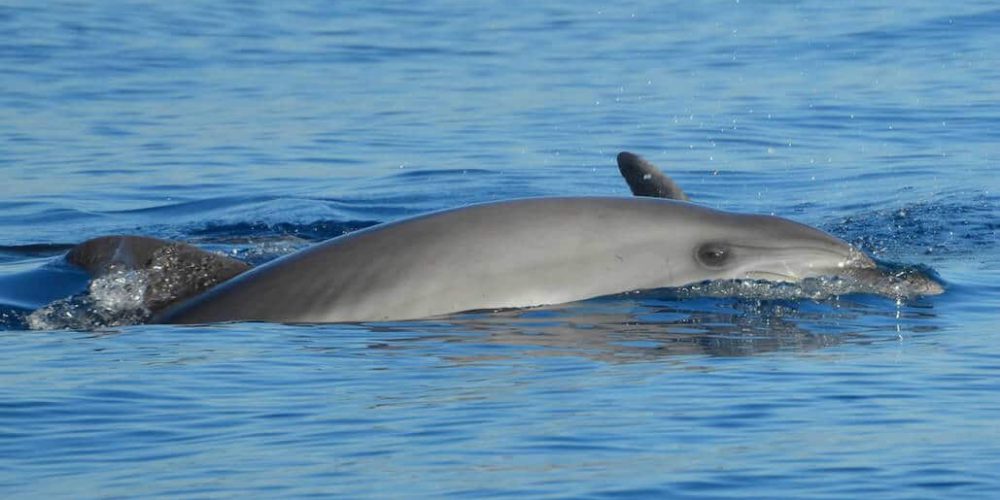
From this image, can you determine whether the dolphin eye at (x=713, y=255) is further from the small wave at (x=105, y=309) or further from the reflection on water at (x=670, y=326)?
the small wave at (x=105, y=309)

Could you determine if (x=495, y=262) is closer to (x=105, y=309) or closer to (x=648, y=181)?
(x=648, y=181)

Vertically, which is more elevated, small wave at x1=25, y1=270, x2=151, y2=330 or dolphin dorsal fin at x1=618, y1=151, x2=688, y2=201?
dolphin dorsal fin at x1=618, y1=151, x2=688, y2=201

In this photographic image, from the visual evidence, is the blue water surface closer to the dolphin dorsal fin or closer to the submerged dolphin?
the submerged dolphin

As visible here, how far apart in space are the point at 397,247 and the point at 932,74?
78.3ft

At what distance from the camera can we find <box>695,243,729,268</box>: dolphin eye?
41.3ft

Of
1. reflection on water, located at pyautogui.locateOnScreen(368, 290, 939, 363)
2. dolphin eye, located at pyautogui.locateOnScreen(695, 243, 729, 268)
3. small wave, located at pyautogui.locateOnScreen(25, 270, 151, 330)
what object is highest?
dolphin eye, located at pyautogui.locateOnScreen(695, 243, 729, 268)

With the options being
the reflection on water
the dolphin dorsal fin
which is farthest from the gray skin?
the dolphin dorsal fin

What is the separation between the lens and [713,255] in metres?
12.6

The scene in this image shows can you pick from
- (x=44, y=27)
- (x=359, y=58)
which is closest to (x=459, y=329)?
(x=359, y=58)

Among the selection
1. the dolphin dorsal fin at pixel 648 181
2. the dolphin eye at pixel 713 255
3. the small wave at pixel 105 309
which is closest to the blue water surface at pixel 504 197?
the small wave at pixel 105 309

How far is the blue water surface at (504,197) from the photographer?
30.2 feet

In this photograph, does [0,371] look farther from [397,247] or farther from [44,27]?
[44,27]

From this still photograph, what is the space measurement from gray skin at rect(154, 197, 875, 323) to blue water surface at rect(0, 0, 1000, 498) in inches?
8.1

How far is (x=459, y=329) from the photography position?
468 inches
